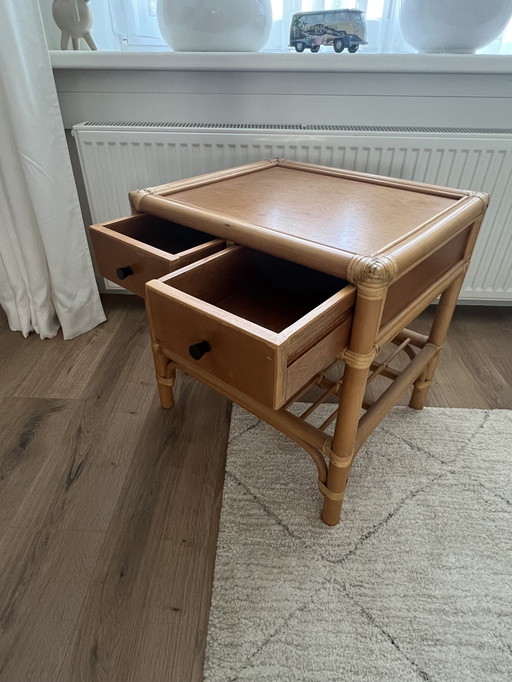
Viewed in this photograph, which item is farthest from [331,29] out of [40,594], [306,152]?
[40,594]

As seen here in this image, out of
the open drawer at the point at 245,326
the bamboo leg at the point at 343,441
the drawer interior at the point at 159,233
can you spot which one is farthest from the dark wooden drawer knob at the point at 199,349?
the drawer interior at the point at 159,233

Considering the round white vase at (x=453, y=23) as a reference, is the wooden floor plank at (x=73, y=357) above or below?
below

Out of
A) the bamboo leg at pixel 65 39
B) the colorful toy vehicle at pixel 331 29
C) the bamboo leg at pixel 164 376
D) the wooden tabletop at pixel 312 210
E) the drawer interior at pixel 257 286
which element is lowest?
the bamboo leg at pixel 164 376

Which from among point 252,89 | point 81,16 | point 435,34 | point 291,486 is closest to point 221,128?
point 252,89

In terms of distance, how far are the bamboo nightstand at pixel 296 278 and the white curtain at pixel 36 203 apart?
19.1 inches

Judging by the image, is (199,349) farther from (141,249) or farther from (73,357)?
(73,357)

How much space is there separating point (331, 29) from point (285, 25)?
237 millimetres

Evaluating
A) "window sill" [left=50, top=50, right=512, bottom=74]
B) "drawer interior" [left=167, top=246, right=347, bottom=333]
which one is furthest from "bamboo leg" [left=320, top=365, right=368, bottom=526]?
"window sill" [left=50, top=50, right=512, bottom=74]

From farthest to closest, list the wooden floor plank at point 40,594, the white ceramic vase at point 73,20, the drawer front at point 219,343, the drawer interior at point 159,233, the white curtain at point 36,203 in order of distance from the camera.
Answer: the white ceramic vase at point 73,20 → the white curtain at point 36,203 → the drawer interior at point 159,233 → the wooden floor plank at point 40,594 → the drawer front at point 219,343

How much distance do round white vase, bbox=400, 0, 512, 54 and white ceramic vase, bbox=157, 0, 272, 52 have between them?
0.41 metres

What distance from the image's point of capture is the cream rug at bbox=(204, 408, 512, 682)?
679mm

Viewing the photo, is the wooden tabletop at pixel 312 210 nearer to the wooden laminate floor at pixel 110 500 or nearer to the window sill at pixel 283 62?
the window sill at pixel 283 62

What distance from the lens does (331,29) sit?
1189 millimetres

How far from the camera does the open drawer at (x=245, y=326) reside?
1.86ft
